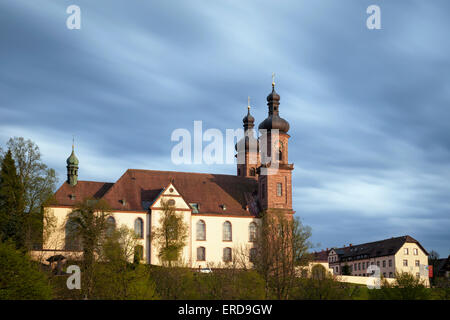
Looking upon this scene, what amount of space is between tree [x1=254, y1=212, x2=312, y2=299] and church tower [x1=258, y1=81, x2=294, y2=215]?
3.26 meters

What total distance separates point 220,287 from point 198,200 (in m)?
28.7

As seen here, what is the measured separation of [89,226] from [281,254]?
1891 cm

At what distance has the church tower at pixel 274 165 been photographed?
71.3 meters

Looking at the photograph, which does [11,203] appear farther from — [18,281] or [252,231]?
[252,231]

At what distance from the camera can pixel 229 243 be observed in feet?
231

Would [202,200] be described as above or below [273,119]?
below

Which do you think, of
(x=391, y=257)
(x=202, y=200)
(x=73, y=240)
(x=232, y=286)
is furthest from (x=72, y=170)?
(x=391, y=257)

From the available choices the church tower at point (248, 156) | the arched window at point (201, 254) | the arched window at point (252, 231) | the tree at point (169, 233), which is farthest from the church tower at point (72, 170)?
the church tower at point (248, 156)

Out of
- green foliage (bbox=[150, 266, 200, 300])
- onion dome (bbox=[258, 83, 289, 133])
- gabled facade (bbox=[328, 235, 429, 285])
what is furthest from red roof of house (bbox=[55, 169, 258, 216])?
gabled facade (bbox=[328, 235, 429, 285])

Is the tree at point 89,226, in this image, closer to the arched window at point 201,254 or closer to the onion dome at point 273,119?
the arched window at point 201,254

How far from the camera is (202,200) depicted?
71.7 metres

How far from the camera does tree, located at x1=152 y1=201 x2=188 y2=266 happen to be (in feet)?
209

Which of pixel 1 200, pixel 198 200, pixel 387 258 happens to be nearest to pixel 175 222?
pixel 198 200
